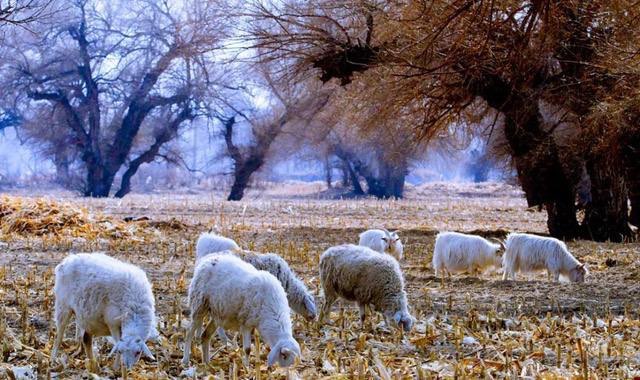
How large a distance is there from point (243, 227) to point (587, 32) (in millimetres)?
9205

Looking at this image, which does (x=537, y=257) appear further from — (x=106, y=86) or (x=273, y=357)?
(x=106, y=86)

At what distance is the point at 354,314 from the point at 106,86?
4087cm

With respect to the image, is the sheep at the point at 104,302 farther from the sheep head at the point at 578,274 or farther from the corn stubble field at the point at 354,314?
the sheep head at the point at 578,274

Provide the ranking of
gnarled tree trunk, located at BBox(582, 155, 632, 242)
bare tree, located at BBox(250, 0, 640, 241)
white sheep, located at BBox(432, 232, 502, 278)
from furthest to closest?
1. gnarled tree trunk, located at BBox(582, 155, 632, 242)
2. white sheep, located at BBox(432, 232, 502, 278)
3. bare tree, located at BBox(250, 0, 640, 241)

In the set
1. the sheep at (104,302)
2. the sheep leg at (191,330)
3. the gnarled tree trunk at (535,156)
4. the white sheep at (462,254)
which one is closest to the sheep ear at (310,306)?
the sheep leg at (191,330)

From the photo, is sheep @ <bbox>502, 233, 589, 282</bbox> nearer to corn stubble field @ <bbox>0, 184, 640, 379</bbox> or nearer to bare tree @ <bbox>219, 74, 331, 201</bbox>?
corn stubble field @ <bbox>0, 184, 640, 379</bbox>

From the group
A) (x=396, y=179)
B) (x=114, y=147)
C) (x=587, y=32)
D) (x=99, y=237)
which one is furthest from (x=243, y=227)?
(x=396, y=179)

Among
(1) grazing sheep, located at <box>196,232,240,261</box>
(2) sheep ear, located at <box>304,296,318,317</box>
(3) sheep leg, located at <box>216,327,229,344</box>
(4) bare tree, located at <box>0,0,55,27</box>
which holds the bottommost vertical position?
(3) sheep leg, located at <box>216,327,229,344</box>

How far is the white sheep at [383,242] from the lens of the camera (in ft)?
43.4

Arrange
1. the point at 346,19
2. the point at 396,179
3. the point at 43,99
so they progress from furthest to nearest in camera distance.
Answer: the point at 396,179 → the point at 43,99 → the point at 346,19

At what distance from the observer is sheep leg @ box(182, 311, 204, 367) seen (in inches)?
251

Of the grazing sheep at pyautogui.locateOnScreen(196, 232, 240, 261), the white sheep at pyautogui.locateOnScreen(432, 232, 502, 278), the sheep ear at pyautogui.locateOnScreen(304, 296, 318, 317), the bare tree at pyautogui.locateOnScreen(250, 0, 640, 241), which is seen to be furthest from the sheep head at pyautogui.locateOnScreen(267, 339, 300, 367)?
the white sheep at pyautogui.locateOnScreen(432, 232, 502, 278)

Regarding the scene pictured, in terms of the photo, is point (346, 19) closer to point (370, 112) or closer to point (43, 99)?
point (370, 112)

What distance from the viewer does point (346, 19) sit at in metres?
15.9
